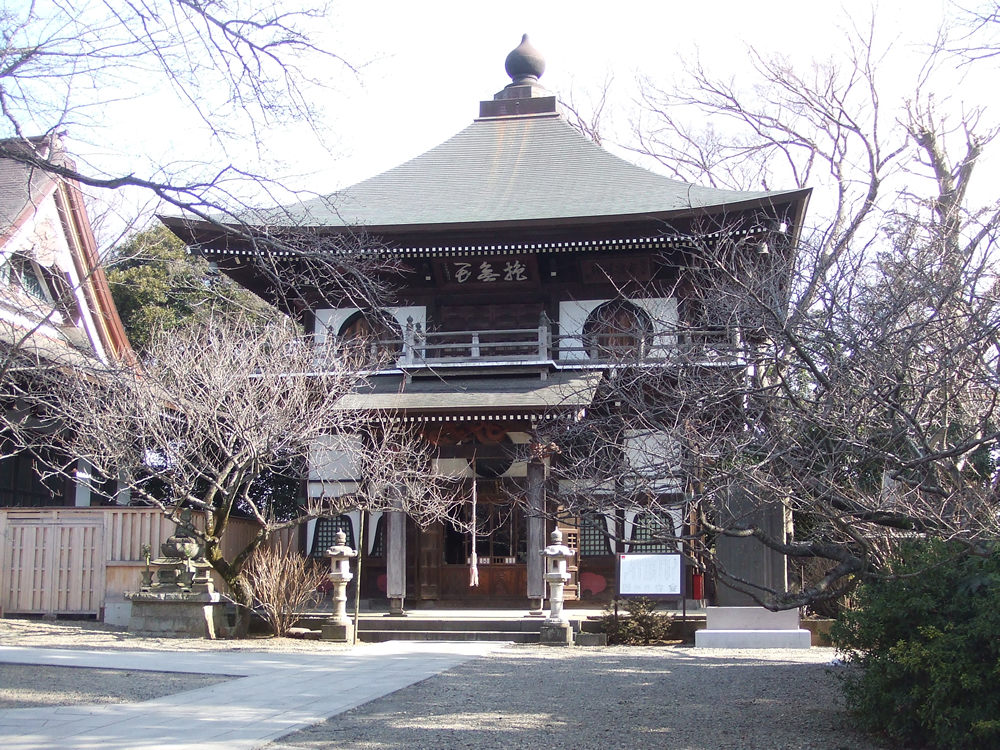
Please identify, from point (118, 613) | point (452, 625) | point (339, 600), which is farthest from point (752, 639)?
point (118, 613)

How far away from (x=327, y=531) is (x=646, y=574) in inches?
273

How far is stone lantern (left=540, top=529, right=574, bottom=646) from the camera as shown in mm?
13805

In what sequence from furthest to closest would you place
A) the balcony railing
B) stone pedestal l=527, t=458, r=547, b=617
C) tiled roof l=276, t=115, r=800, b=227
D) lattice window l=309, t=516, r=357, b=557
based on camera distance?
lattice window l=309, t=516, r=357, b=557
tiled roof l=276, t=115, r=800, b=227
the balcony railing
stone pedestal l=527, t=458, r=547, b=617

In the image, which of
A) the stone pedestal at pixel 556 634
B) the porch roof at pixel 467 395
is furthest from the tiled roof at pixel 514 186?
the stone pedestal at pixel 556 634

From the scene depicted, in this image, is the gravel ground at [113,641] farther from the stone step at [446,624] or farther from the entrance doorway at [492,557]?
the entrance doorway at [492,557]

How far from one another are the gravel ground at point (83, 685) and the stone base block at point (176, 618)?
3440 millimetres

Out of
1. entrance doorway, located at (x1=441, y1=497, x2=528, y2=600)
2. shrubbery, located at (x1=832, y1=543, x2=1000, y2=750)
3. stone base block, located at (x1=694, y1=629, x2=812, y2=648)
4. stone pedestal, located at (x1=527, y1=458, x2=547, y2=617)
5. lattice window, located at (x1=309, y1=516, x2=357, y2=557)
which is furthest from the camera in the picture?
lattice window, located at (x1=309, y1=516, x2=357, y2=557)

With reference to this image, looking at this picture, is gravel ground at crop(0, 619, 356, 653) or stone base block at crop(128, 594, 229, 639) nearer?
→ gravel ground at crop(0, 619, 356, 653)

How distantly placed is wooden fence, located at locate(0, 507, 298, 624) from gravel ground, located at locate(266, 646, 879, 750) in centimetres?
664

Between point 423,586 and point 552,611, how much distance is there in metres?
3.78

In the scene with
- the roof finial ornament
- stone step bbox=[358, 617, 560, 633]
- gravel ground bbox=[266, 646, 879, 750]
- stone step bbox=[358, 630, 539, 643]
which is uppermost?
the roof finial ornament

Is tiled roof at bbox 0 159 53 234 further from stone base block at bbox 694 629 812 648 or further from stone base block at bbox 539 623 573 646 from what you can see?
stone base block at bbox 694 629 812 648

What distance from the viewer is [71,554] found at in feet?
50.3

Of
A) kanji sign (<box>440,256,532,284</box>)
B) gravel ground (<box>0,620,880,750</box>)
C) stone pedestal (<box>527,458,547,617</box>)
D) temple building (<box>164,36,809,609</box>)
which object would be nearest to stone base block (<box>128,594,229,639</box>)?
gravel ground (<box>0,620,880,750</box>)
